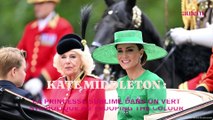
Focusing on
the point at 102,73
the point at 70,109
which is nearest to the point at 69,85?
the point at 70,109

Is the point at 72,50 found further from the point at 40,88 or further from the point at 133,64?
the point at 40,88

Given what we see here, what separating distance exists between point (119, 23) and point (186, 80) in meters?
0.61

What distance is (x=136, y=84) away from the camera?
480 cm

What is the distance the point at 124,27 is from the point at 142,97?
1.79 meters

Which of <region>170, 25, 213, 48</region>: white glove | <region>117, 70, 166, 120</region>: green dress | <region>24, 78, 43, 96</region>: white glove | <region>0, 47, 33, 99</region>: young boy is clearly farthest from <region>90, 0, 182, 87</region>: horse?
<region>0, 47, 33, 99</region>: young boy

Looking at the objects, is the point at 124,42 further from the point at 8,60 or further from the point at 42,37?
the point at 42,37

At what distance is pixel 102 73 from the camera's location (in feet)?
→ 21.6

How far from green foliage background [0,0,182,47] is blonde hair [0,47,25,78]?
219 centimetres

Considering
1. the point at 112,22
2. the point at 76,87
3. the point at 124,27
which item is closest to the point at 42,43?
the point at 112,22

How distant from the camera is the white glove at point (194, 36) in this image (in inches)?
233

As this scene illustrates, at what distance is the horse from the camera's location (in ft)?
21.3

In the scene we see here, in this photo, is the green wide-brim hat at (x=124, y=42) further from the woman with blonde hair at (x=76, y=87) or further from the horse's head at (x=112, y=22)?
the horse's head at (x=112, y=22)

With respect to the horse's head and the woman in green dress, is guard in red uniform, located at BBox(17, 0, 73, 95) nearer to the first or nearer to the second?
the horse's head

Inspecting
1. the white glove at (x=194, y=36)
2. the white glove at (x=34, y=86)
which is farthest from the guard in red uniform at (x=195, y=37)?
the white glove at (x=34, y=86)
